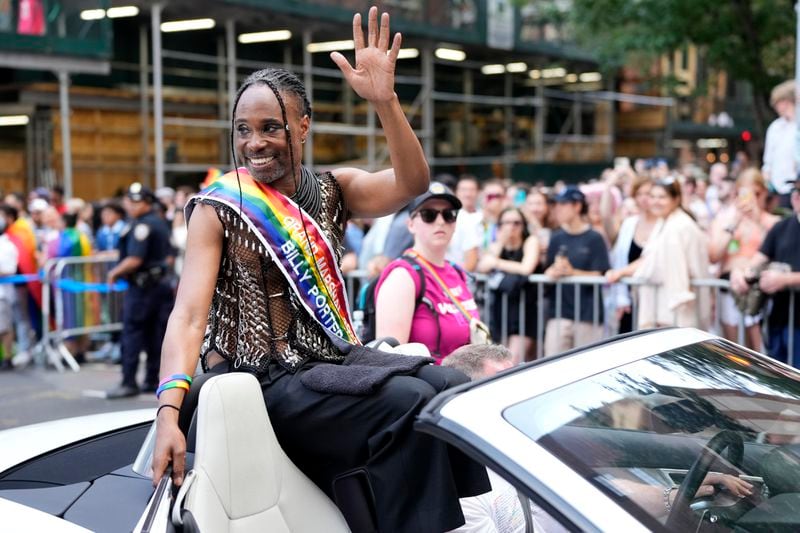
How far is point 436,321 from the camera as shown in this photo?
4.80m

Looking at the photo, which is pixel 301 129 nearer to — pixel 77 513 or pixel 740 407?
pixel 77 513

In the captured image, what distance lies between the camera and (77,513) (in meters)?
2.62

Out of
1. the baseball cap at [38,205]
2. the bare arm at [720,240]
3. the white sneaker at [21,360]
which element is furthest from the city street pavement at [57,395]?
the bare arm at [720,240]

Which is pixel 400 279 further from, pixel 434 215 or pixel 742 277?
pixel 742 277

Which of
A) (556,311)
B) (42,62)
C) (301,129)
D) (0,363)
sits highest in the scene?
(42,62)

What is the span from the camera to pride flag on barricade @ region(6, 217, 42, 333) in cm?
1124

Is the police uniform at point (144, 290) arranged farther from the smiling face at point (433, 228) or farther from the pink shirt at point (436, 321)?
the pink shirt at point (436, 321)

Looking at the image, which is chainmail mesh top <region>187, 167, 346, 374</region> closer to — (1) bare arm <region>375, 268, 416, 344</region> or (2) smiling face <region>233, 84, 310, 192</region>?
(2) smiling face <region>233, 84, 310, 192</region>

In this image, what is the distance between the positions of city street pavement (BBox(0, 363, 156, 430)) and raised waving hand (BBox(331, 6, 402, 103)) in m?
6.35

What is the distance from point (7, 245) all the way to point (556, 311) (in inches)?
264

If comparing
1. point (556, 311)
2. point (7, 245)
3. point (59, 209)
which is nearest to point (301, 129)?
point (556, 311)

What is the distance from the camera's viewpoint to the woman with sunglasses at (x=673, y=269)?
22.7 feet

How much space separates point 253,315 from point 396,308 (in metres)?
1.95

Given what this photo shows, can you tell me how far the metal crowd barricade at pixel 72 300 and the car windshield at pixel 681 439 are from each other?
30.5ft
